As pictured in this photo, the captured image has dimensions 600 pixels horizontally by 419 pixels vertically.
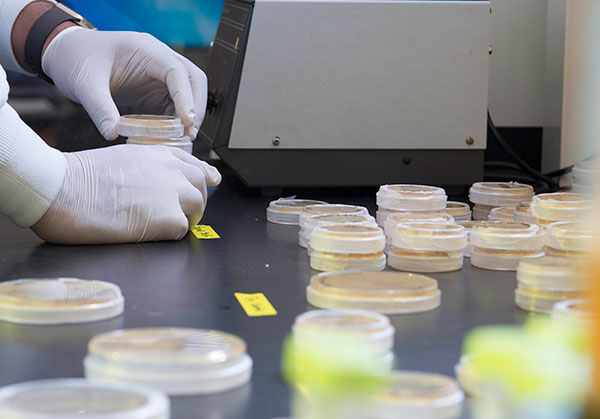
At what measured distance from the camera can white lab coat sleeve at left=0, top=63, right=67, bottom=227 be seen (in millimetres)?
1508

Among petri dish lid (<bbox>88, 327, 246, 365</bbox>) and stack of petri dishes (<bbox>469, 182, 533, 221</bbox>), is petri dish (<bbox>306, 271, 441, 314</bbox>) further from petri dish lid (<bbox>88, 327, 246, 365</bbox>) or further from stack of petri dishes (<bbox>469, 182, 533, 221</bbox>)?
stack of petri dishes (<bbox>469, 182, 533, 221</bbox>)

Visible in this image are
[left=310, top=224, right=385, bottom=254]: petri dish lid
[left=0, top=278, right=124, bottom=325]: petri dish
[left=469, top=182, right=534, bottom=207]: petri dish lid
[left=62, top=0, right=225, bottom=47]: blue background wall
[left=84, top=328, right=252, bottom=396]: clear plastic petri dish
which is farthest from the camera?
[left=62, top=0, right=225, bottom=47]: blue background wall

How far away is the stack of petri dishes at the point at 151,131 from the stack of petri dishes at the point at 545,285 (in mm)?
992

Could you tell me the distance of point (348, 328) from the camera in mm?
984

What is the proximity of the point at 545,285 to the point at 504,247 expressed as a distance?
0.93 ft

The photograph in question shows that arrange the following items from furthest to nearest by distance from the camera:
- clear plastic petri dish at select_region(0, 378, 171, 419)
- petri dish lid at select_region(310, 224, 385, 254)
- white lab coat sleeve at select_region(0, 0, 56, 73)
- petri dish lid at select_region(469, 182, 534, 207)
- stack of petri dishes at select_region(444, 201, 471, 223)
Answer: white lab coat sleeve at select_region(0, 0, 56, 73) < petri dish lid at select_region(469, 182, 534, 207) < stack of petri dishes at select_region(444, 201, 471, 223) < petri dish lid at select_region(310, 224, 385, 254) < clear plastic petri dish at select_region(0, 378, 171, 419)

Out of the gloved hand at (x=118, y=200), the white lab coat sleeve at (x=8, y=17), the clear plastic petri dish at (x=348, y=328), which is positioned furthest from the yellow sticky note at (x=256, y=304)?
the white lab coat sleeve at (x=8, y=17)

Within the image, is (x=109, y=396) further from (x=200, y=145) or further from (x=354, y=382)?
(x=200, y=145)

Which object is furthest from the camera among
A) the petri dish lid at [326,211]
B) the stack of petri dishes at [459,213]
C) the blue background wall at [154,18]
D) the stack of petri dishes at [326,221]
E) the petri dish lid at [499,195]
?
the blue background wall at [154,18]

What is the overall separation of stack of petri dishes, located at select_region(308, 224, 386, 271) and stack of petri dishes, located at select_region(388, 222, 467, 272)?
1.7 inches

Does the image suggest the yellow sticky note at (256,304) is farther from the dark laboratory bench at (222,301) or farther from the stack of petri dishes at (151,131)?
the stack of petri dishes at (151,131)

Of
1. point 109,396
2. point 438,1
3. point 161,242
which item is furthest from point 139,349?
point 438,1

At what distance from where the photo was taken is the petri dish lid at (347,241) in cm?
143

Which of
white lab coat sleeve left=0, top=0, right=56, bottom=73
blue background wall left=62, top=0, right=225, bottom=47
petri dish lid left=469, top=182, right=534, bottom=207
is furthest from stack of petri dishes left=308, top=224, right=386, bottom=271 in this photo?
blue background wall left=62, top=0, right=225, bottom=47
